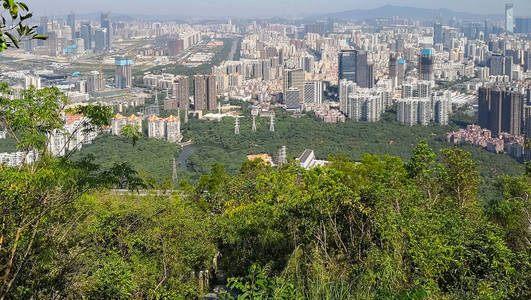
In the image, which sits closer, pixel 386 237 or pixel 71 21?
pixel 386 237

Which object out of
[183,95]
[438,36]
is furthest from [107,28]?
[438,36]

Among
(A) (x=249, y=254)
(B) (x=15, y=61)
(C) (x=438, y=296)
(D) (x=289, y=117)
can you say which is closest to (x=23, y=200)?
(C) (x=438, y=296)

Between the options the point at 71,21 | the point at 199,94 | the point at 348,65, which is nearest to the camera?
the point at 199,94

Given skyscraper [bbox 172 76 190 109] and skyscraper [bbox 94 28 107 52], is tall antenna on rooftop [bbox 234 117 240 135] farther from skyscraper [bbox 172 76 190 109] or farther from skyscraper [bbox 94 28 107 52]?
skyscraper [bbox 94 28 107 52]

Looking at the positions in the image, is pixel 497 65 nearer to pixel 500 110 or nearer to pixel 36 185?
pixel 500 110

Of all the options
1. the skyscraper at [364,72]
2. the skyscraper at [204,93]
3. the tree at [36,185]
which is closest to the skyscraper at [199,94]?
the skyscraper at [204,93]

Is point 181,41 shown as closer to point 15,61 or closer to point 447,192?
point 15,61
